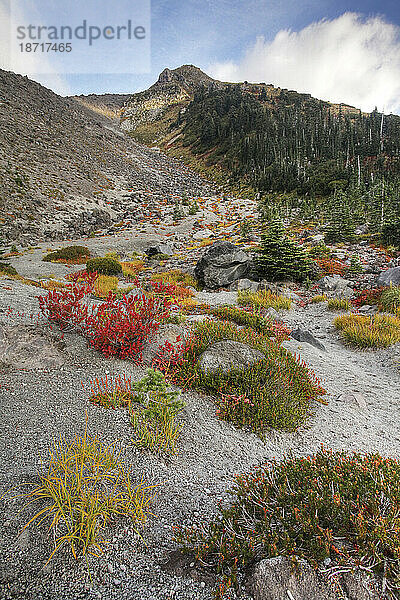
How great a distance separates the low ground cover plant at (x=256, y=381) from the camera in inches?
177

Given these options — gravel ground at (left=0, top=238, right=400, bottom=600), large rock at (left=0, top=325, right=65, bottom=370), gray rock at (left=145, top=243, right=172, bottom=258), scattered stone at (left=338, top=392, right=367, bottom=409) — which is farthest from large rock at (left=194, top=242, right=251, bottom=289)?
large rock at (left=0, top=325, right=65, bottom=370)

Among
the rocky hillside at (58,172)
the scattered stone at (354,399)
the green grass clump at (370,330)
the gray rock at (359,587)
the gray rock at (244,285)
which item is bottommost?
the scattered stone at (354,399)

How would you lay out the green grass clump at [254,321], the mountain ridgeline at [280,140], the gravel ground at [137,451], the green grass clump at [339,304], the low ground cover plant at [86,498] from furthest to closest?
the mountain ridgeline at [280,140]
the green grass clump at [339,304]
the green grass clump at [254,321]
the low ground cover plant at [86,498]
the gravel ground at [137,451]

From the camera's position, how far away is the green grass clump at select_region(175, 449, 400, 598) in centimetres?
196

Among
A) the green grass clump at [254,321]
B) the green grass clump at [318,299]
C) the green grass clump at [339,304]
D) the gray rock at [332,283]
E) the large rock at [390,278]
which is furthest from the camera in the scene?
the gray rock at [332,283]

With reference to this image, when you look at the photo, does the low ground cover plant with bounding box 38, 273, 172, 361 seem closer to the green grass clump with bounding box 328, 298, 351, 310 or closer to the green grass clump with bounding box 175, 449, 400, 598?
the green grass clump with bounding box 175, 449, 400, 598

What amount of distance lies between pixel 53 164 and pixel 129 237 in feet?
Result: 57.0

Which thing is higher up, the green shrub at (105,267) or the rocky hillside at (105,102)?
the rocky hillside at (105,102)

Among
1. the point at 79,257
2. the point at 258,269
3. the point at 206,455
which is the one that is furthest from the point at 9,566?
the point at 79,257

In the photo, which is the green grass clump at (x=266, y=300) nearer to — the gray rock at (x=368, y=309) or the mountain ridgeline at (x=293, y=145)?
the gray rock at (x=368, y=309)

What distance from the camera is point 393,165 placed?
153 feet

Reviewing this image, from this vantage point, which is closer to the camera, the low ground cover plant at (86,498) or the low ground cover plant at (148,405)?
the low ground cover plant at (86,498)

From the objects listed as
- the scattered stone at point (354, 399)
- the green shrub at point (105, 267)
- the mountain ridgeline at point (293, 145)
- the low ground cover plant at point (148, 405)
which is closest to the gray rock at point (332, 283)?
the scattered stone at point (354, 399)

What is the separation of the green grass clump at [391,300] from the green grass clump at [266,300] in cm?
306
